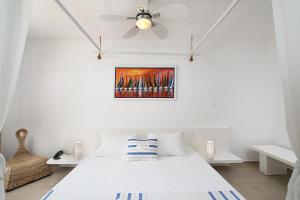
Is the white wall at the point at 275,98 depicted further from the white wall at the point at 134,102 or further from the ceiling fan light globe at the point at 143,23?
the ceiling fan light globe at the point at 143,23

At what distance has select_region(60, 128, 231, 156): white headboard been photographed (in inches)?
130

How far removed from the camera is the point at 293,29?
1.03 m

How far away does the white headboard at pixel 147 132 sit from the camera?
329cm

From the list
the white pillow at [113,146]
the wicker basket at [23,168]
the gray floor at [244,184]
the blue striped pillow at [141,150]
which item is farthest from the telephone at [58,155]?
the blue striped pillow at [141,150]

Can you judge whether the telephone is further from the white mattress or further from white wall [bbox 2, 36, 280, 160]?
the white mattress

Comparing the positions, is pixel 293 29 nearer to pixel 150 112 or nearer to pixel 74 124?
pixel 150 112

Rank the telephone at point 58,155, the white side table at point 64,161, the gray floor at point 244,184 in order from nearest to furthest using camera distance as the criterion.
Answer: the gray floor at point 244,184 < the white side table at point 64,161 < the telephone at point 58,155

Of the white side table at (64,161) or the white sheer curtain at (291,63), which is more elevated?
the white sheer curtain at (291,63)

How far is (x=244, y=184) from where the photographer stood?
277 cm

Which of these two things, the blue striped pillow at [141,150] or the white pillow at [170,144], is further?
the white pillow at [170,144]

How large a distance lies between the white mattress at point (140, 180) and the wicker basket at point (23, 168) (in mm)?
1022

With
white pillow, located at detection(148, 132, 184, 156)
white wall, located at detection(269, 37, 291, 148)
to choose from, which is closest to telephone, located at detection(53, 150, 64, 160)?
white pillow, located at detection(148, 132, 184, 156)

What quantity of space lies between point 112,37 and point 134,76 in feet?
2.71

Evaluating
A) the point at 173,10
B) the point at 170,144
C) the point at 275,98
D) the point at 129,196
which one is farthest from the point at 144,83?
the point at 275,98
